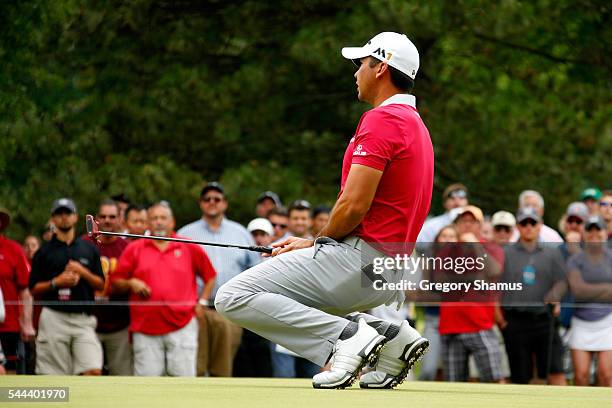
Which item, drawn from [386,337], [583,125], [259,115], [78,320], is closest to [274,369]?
[78,320]

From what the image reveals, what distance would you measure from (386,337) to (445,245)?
196 inches

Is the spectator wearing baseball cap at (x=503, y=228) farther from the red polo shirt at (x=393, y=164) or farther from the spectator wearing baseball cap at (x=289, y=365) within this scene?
the red polo shirt at (x=393, y=164)

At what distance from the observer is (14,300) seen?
1337 centimetres

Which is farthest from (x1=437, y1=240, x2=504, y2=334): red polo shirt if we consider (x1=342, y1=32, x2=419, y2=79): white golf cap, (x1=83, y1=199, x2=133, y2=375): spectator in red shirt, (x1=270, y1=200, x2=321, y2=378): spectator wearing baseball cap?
(x1=342, y1=32, x2=419, y2=79): white golf cap

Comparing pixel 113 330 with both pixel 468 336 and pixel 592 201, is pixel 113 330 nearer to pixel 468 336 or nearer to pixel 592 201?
pixel 468 336

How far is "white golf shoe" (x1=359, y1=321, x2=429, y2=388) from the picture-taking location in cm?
788

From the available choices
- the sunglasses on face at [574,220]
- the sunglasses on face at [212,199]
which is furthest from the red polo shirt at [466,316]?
the sunglasses on face at [212,199]

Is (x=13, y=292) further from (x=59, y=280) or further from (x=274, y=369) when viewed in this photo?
(x=274, y=369)

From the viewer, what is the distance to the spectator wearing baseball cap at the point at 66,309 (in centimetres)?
1270

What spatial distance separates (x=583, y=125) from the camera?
20688 mm

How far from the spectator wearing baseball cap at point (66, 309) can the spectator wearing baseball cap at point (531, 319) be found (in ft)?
12.5

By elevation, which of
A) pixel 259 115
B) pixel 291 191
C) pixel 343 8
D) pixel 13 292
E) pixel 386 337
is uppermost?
pixel 343 8

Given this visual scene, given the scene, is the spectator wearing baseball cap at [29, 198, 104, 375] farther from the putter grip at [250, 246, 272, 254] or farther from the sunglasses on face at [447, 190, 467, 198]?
the putter grip at [250, 246, 272, 254]

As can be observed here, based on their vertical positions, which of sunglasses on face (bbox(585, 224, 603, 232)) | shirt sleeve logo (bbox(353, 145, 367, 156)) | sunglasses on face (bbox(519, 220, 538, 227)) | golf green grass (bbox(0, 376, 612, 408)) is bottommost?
golf green grass (bbox(0, 376, 612, 408))
